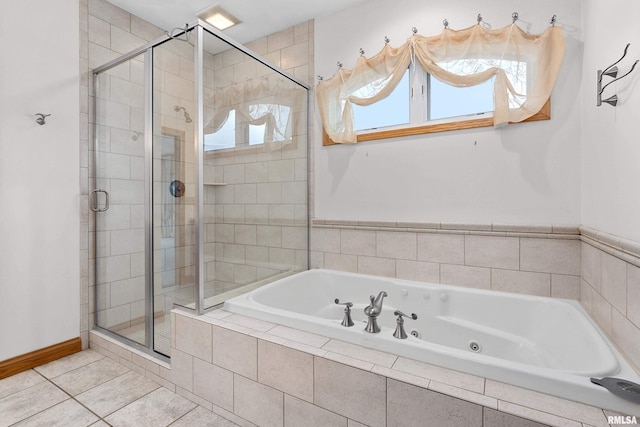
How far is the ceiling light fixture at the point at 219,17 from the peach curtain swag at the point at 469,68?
1.09 meters

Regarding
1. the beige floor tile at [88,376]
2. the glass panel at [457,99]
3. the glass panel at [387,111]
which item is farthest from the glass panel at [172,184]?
the glass panel at [457,99]

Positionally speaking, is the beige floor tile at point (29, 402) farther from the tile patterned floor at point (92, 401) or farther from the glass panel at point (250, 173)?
the glass panel at point (250, 173)

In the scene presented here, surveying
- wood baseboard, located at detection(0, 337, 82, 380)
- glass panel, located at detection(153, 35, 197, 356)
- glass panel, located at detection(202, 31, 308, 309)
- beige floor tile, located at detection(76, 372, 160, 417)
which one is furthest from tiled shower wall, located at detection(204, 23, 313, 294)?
wood baseboard, located at detection(0, 337, 82, 380)

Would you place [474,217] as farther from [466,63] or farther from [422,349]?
[422,349]

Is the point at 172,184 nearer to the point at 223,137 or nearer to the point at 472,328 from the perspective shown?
the point at 223,137

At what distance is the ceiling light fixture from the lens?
2.56 metres

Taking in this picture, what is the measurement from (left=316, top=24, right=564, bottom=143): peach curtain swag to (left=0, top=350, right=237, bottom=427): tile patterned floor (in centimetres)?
208

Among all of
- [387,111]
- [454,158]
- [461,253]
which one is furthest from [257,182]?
[461,253]

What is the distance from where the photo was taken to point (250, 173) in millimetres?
2256

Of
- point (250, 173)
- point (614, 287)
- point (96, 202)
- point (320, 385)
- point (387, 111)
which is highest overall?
point (387, 111)

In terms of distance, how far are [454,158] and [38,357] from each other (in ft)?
10.5

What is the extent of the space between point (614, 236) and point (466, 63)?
1.34 metres

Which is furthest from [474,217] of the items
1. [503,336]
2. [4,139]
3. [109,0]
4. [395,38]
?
[109,0]

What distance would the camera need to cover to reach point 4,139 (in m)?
1.92
